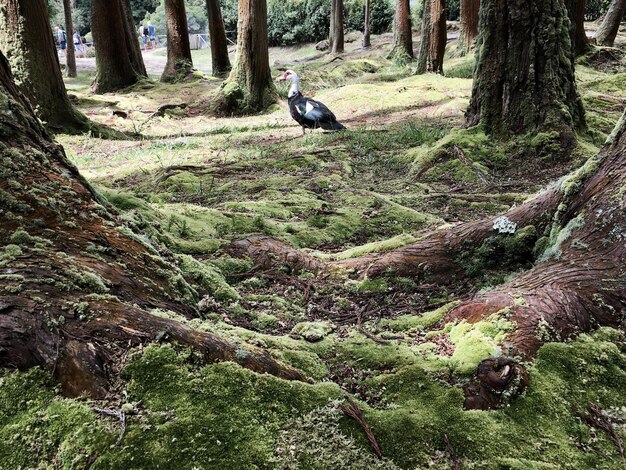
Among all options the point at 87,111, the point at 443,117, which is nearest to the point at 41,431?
the point at 443,117

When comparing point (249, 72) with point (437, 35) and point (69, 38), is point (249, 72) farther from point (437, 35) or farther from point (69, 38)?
point (69, 38)

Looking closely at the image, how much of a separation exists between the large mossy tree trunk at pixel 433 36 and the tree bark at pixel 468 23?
3145mm

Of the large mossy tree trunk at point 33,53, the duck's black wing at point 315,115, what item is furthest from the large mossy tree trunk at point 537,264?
the large mossy tree trunk at point 33,53

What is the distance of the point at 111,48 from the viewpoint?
15266mm

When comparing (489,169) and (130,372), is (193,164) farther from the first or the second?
(130,372)

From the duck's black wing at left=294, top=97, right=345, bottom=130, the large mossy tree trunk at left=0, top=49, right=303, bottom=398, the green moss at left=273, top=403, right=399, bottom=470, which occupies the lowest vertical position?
the duck's black wing at left=294, top=97, right=345, bottom=130

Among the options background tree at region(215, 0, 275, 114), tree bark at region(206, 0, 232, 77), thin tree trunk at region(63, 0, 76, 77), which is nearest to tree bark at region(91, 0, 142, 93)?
tree bark at region(206, 0, 232, 77)

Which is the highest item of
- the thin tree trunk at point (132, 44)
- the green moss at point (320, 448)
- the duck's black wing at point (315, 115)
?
the thin tree trunk at point (132, 44)

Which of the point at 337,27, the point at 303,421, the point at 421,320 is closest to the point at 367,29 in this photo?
the point at 337,27

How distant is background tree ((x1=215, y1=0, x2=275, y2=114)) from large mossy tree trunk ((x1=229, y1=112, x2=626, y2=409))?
34.0 feet

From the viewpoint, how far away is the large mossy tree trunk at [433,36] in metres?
13.4

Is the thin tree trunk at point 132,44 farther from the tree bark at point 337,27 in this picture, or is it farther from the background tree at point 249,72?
the tree bark at point 337,27

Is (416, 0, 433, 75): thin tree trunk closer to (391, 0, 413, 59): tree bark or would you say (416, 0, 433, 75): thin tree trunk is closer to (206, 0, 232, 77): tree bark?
(391, 0, 413, 59): tree bark

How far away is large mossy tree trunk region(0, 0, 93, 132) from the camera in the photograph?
879cm
